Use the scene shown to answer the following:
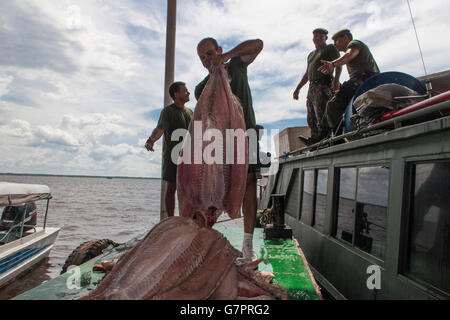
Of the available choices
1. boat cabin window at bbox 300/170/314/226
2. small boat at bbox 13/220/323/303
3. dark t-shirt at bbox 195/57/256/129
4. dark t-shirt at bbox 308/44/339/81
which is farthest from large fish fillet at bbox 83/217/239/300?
dark t-shirt at bbox 308/44/339/81

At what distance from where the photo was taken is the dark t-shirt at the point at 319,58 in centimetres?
684

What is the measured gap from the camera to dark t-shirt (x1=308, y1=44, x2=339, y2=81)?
22.5ft

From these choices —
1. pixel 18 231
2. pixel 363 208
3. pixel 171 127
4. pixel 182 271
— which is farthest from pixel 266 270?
pixel 18 231

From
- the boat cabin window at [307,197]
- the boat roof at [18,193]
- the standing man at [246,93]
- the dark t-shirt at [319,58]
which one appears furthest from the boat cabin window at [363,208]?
the boat roof at [18,193]

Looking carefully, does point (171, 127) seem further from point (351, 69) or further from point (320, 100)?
point (320, 100)

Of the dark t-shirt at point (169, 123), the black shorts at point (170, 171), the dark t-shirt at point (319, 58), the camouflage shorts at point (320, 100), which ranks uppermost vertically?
the dark t-shirt at point (319, 58)

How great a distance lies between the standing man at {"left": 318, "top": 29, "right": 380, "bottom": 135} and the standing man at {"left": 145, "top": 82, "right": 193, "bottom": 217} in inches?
95.7

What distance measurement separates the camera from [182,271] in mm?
1831

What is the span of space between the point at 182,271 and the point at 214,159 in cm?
89

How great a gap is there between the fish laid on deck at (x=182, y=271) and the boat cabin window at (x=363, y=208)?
7.67ft

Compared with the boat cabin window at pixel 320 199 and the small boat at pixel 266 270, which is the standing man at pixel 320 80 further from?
the small boat at pixel 266 270

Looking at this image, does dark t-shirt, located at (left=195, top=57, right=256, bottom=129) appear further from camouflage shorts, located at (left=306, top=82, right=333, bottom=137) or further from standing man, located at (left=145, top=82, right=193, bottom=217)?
camouflage shorts, located at (left=306, top=82, right=333, bottom=137)

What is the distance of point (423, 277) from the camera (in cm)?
291

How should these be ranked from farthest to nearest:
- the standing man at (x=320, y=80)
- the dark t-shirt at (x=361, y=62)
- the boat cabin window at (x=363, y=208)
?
the standing man at (x=320, y=80) < the dark t-shirt at (x=361, y=62) < the boat cabin window at (x=363, y=208)
